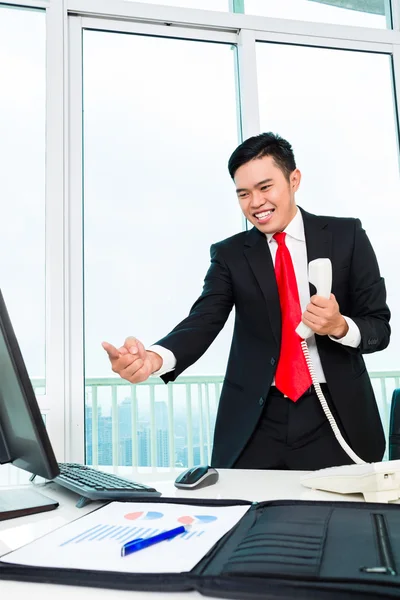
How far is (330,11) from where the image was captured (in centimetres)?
307

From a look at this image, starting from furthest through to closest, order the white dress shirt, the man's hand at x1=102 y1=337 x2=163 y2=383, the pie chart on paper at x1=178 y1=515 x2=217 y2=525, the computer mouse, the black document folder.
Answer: the white dress shirt
the man's hand at x1=102 y1=337 x2=163 y2=383
the computer mouse
the pie chart on paper at x1=178 y1=515 x2=217 y2=525
the black document folder

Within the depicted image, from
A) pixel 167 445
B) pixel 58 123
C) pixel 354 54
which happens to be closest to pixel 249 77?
pixel 354 54

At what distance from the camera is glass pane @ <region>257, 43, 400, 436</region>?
9.67 feet

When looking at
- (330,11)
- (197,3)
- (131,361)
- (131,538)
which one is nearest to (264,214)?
(131,361)

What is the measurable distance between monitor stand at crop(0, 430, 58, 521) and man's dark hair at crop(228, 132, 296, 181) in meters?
1.22

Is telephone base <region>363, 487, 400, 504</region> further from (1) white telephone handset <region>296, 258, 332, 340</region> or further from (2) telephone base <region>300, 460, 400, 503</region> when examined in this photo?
(1) white telephone handset <region>296, 258, 332, 340</region>

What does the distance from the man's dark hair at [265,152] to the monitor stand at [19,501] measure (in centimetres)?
122

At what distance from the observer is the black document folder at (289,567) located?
53 cm

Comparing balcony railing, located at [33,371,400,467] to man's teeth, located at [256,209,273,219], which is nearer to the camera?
man's teeth, located at [256,209,273,219]

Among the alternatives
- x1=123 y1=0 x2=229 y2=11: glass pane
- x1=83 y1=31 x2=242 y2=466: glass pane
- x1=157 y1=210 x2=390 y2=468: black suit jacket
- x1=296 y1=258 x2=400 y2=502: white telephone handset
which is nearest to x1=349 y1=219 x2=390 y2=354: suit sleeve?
x1=157 y1=210 x2=390 y2=468: black suit jacket

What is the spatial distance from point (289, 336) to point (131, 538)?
3.56 feet

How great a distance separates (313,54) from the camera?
3.03 meters

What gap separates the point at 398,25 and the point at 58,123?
6.54 ft

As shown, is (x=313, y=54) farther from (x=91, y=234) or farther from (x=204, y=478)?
(x=204, y=478)
